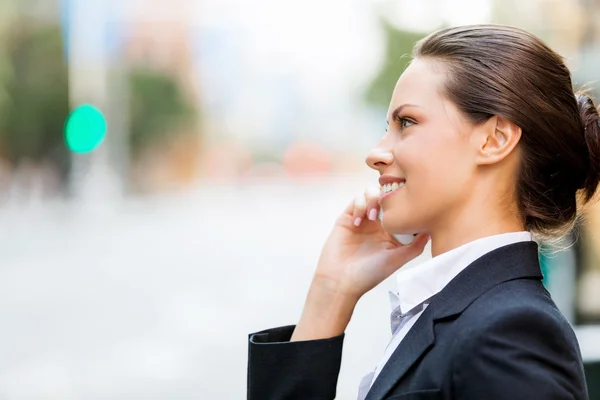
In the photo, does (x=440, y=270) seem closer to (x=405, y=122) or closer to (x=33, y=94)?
(x=405, y=122)

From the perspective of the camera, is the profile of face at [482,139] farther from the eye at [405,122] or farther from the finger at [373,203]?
the finger at [373,203]

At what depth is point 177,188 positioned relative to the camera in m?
28.5

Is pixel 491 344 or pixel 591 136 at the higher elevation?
pixel 591 136

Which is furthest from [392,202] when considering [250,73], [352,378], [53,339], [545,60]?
[250,73]

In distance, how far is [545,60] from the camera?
1195 mm

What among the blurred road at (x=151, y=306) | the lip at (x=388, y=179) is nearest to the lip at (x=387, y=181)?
the lip at (x=388, y=179)

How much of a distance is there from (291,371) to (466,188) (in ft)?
1.42

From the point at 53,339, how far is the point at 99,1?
1220cm

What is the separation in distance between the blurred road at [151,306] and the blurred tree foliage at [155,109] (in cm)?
1230

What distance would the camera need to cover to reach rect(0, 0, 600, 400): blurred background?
4086 mm

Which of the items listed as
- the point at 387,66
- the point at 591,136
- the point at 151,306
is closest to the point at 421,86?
the point at 591,136

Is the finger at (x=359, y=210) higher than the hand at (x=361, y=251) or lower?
higher

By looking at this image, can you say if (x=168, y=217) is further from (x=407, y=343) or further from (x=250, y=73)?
(x=407, y=343)

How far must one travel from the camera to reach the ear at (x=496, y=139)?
3.82 feet
